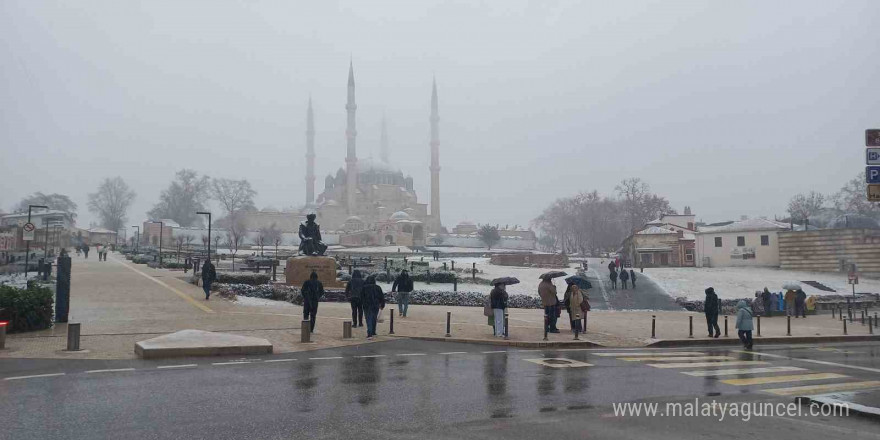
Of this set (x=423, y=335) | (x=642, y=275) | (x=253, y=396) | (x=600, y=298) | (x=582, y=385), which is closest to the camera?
(x=253, y=396)

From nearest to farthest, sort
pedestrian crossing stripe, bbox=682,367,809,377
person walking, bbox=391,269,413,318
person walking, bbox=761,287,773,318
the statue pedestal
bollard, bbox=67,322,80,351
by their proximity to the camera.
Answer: pedestrian crossing stripe, bbox=682,367,809,377 < bollard, bbox=67,322,80,351 < person walking, bbox=391,269,413,318 < person walking, bbox=761,287,773,318 < the statue pedestal

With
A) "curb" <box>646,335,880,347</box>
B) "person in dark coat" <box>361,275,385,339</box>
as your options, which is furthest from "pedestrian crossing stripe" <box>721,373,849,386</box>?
"person in dark coat" <box>361,275,385,339</box>

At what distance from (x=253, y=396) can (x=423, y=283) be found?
75.9 feet

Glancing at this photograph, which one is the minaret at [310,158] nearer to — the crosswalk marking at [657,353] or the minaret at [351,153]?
the minaret at [351,153]

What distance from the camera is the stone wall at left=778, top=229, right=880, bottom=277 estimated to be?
43.9 meters

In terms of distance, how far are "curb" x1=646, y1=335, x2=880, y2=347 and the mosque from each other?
8530 cm

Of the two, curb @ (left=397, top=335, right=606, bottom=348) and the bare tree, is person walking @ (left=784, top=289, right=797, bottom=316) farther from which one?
the bare tree

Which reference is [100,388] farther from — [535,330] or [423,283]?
[423,283]

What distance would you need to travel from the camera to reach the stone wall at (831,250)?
43875 mm

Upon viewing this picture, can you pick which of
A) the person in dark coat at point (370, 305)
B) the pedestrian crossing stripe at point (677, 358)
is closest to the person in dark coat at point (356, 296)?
the person in dark coat at point (370, 305)

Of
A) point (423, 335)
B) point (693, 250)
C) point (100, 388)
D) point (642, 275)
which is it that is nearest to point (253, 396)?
point (100, 388)

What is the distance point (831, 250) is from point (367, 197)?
93.3 metres

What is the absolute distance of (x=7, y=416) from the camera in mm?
6785

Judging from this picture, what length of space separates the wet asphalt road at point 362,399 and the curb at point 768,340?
14.2ft
